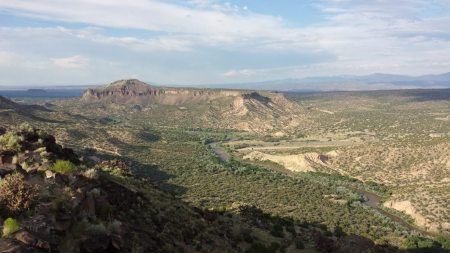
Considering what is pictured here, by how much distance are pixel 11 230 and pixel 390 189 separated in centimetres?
7860

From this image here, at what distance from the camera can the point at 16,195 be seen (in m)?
14.0

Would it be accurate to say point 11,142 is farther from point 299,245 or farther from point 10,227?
point 299,245

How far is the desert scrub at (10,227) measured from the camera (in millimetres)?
12016

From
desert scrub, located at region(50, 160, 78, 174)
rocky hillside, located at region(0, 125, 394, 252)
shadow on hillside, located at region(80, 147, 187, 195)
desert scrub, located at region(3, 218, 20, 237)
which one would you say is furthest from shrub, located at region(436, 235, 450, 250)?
desert scrub, located at region(3, 218, 20, 237)

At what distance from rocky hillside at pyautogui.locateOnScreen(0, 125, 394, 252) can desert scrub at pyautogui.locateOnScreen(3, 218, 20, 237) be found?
0.03 metres

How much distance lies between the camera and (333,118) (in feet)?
633

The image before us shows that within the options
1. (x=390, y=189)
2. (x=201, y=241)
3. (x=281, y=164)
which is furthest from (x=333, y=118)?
(x=201, y=241)

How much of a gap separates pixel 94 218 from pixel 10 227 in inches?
140

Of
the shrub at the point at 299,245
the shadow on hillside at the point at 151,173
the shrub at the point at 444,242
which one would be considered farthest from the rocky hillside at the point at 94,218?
the shadow on hillside at the point at 151,173

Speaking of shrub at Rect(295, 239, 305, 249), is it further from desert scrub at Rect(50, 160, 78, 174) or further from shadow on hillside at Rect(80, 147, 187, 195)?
shadow on hillside at Rect(80, 147, 187, 195)

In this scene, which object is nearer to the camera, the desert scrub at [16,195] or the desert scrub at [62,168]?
the desert scrub at [16,195]

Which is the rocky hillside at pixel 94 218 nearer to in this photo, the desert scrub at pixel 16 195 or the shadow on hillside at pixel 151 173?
the desert scrub at pixel 16 195

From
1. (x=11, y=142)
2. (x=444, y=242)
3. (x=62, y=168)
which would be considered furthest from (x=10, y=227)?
(x=444, y=242)

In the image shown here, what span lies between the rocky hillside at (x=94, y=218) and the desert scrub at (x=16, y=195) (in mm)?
29
